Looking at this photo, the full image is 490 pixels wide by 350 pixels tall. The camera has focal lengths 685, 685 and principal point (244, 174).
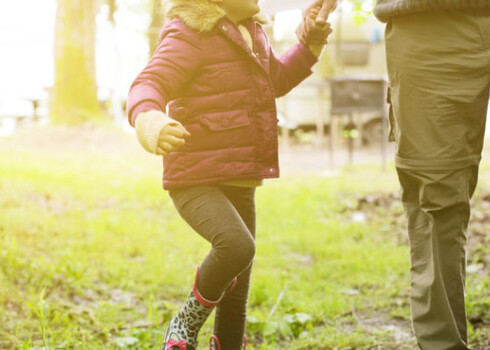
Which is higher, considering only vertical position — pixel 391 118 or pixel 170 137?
pixel 170 137

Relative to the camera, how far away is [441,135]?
241cm

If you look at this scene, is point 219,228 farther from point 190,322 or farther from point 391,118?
point 391,118

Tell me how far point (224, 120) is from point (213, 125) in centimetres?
5

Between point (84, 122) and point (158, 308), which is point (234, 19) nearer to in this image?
point (158, 308)

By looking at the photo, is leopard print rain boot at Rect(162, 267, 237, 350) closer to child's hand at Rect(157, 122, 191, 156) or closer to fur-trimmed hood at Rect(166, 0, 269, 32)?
child's hand at Rect(157, 122, 191, 156)

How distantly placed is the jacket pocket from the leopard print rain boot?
0.55m

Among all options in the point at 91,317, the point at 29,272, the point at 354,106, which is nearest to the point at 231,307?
the point at 91,317

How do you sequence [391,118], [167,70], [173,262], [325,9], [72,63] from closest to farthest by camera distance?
[167,70]
[391,118]
[325,9]
[173,262]
[72,63]

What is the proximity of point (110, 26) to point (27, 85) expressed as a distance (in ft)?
21.4

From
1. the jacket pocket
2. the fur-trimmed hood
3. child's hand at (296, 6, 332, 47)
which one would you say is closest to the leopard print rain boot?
the jacket pocket

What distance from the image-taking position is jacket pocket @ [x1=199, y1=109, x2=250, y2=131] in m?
2.52

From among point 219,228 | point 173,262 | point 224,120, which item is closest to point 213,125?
point 224,120

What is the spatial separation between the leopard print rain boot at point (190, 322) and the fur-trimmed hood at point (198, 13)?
92 cm

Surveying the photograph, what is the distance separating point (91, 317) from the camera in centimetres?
365
